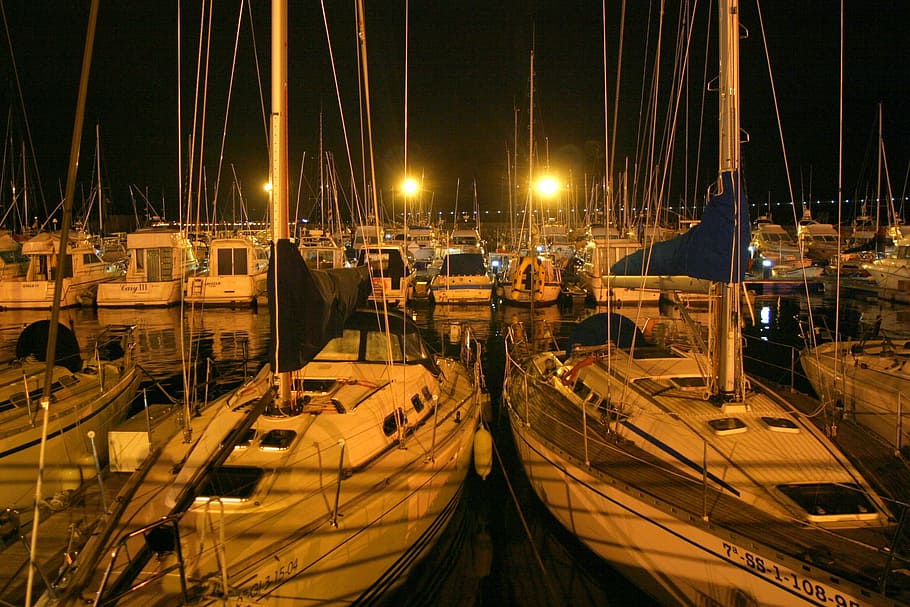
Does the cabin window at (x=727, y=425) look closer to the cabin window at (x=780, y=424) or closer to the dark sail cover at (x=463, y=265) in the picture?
the cabin window at (x=780, y=424)

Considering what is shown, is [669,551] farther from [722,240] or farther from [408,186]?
[408,186]

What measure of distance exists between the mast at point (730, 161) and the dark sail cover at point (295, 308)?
176 inches

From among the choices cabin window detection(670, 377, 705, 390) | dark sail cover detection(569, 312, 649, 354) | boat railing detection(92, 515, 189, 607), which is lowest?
boat railing detection(92, 515, 189, 607)

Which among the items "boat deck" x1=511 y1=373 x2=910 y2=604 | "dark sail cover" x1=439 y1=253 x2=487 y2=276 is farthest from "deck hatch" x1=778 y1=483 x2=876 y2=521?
"dark sail cover" x1=439 y1=253 x2=487 y2=276

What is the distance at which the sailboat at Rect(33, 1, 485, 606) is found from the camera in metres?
4.63

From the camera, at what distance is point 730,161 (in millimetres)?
7555

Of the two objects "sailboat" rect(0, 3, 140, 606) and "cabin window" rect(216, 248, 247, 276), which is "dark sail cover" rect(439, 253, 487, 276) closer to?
"cabin window" rect(216, 248, 247, 276)

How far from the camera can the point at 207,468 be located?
4.93 m

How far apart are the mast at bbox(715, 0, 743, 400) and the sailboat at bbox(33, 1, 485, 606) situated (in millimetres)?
3353

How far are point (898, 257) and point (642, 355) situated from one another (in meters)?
29.9

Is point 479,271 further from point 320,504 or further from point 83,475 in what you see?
point 320,504

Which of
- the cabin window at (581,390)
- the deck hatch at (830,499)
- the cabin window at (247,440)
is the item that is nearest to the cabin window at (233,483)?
the cabin window at (247,440)

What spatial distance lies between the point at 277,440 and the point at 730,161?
5.85 metres

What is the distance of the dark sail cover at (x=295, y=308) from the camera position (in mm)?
6344
